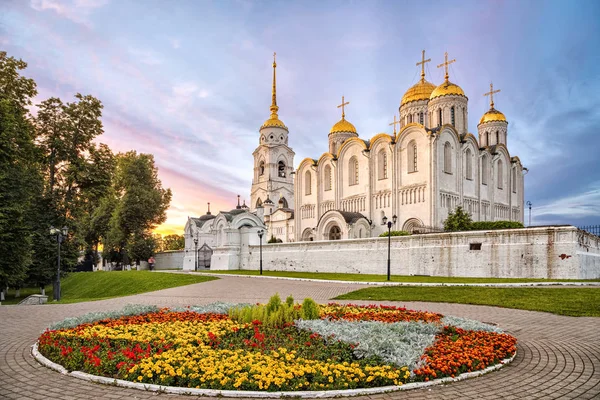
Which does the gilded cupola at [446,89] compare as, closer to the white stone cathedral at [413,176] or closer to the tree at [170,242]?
the white stone cathedral at [413,176]

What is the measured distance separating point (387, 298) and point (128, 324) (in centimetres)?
954

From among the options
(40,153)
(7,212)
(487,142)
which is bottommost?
(7,212)

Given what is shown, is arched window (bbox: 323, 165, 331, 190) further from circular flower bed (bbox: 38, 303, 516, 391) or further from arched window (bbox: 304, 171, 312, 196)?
circular flower bed (bbox: 38, 303, 516, 391)

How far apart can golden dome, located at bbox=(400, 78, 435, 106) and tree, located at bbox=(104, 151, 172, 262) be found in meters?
31.6

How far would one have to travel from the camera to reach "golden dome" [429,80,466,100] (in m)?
46.1

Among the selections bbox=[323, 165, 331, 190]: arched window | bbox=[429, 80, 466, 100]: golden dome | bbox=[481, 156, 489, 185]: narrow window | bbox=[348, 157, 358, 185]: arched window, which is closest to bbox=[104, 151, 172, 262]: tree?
bbox=[323, 165, 331, 190]: arched window

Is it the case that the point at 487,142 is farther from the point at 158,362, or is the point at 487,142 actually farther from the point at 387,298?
the point at 158,362

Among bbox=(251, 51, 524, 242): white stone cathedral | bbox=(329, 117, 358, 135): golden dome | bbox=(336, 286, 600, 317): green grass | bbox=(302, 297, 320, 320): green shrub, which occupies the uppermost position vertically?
bbox=(329, 117, 358, 135): golden dome

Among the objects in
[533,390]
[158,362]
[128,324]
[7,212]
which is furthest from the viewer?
[7,212]

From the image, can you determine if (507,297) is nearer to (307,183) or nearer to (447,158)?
(447,158)

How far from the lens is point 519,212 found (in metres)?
52.2

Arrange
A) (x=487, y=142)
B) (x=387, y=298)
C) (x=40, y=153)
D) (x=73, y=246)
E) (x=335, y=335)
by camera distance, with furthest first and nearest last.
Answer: (x=487, y=142) → (x=73, y=246) → (x=40, y=153) → (x=387, y=298) → (x=335, y=335)

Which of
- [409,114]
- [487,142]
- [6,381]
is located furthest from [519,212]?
[6,381]

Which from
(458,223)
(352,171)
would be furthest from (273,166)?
(458,223)
